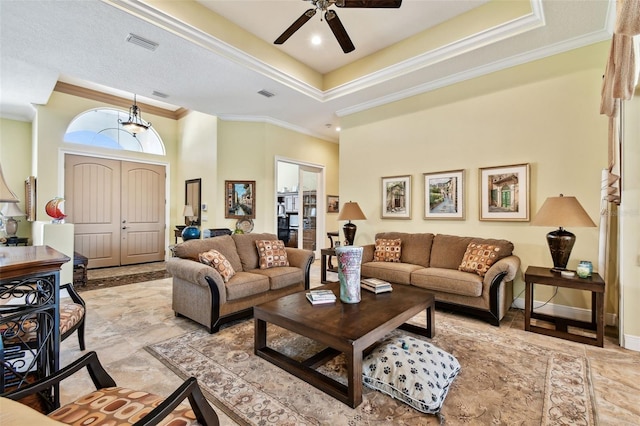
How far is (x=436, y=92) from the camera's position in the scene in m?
4.43

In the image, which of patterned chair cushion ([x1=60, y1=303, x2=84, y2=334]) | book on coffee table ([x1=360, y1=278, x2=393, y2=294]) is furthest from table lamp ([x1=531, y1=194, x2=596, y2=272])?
patterned chair cushion ([x1=60, y1=303, x2=84, y2=334])

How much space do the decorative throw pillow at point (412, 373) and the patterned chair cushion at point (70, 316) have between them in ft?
7.18

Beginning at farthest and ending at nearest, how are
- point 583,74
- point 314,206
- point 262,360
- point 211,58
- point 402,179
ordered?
point 314,206 < point 402,179 < point 211,58 < point 583,74 < point 262,360

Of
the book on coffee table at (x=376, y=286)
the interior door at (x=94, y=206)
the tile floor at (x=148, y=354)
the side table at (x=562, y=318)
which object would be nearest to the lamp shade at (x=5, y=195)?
the tile floor at (x=148, y=354)

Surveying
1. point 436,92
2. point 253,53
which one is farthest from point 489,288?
point 253,53

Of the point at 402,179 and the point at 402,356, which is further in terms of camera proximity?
the point at 402,179

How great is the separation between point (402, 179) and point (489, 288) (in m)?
2.22

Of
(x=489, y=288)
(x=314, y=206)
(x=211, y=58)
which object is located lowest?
(x=489, y=288)

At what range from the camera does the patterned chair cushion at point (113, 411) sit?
1078mm

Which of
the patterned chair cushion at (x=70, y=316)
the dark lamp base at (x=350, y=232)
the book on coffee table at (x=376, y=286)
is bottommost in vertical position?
the patterned chair cushion at (x=70, y=316)

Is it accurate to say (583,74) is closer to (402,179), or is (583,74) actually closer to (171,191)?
(402,179)

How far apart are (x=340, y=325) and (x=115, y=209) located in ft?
21.5

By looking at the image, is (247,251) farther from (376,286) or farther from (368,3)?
(368,3)

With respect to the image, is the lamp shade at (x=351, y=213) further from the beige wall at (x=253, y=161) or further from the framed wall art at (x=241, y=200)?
the framed wall art at (x=241, y=200)
